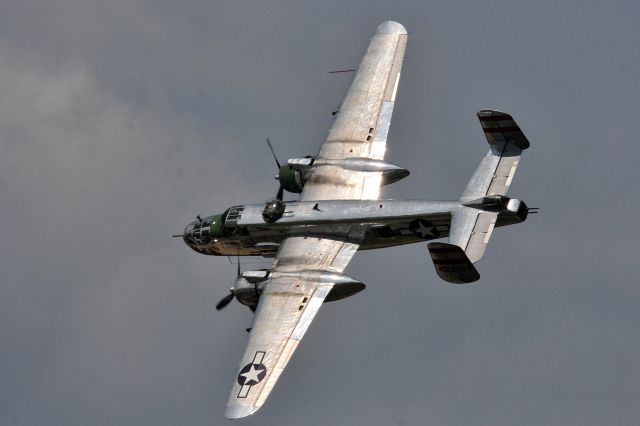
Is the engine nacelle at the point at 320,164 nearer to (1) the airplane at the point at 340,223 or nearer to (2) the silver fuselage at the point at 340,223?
(1) the airplane at the point at 340,223

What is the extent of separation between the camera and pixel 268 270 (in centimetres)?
7944

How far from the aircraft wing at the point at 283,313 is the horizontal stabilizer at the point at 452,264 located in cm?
546

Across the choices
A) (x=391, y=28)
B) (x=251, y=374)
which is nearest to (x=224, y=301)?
(x=251, y=374)

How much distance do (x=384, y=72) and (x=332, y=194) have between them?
7.42 metres

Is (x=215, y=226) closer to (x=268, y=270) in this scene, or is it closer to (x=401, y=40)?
(x=268, y=270)

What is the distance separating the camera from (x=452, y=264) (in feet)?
243

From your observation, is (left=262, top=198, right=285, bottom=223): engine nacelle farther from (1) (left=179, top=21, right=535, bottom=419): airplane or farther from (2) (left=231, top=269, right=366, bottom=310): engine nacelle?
(2) (left=231, top=269, right=366, bottom=310): engine nacelle

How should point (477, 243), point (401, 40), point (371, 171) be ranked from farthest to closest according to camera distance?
1. point (401, 40)
2. point (371, 171)
3. point (477, 243)

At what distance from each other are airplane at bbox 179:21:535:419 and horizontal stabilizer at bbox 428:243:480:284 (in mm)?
39

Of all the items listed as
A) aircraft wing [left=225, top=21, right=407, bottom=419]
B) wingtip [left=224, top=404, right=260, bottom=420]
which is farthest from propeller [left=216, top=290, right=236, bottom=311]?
wingtip [left=224, top=404, right=260, bottom=420]

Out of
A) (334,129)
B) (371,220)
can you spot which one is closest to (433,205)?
(371,220)

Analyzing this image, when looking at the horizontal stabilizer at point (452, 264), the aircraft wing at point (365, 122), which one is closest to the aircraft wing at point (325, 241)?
the aircraft wing at point (365, 122)

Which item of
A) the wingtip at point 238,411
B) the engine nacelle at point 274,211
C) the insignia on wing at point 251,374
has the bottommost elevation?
the wingtip at point 238,411

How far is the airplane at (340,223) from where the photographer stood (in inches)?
2977
